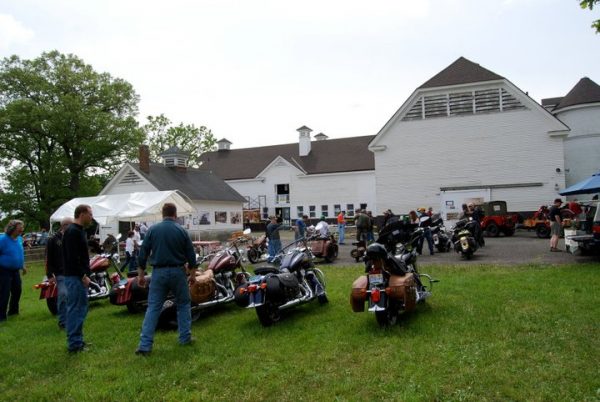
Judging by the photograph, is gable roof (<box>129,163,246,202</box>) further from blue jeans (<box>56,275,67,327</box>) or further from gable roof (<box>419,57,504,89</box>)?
blue jeans (<box>56,275,67,327</box>)

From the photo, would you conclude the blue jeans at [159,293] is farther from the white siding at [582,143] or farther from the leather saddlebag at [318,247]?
the white siding at [582,143]

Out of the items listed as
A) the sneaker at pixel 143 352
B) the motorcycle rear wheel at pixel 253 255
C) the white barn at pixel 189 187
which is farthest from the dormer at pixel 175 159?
the sneaker at pixel 143 352

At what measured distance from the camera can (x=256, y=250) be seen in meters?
18.8

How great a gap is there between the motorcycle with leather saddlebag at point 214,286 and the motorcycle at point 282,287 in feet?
2.79

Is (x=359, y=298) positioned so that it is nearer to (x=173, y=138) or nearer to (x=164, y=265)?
(x=164, y=265)

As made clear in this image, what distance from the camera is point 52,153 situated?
35.5 m

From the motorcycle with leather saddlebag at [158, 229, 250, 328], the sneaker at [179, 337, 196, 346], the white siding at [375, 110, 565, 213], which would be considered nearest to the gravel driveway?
the motorcycle with leather saddlebag at [158, 229, 250, 328]

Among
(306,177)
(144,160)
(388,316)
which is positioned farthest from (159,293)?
(306,177)

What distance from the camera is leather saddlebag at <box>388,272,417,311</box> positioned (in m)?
6.59

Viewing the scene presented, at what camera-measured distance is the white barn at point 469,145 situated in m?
29.8

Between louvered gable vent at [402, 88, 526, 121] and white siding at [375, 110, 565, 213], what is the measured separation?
15.8 inches

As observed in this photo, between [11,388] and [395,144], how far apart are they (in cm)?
2974

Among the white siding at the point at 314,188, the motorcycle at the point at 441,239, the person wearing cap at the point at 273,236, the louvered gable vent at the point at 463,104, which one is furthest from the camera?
the white siding at the point at 314,188

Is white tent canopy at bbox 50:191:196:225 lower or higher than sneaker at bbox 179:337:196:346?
higher
